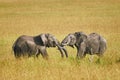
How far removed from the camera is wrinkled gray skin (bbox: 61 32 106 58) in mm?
11953

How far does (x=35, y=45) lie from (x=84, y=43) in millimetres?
1518

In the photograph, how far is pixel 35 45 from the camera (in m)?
12.0

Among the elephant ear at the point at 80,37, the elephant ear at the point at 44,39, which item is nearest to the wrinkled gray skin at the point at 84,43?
the elephant ear at the point at 80,37

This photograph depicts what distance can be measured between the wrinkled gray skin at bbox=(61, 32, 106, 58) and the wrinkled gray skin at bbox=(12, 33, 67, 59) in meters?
0.35

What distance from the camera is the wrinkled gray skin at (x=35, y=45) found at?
12.0m

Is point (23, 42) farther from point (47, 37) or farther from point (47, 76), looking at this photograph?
point (47, 76)

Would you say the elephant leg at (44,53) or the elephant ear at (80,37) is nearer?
the elephant leg at (44,53)

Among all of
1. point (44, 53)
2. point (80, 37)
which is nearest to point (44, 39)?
point (44, 53)

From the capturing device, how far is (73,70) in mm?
9727

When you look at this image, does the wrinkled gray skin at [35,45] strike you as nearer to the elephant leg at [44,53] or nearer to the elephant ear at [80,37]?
the elephant leg at [44,53]

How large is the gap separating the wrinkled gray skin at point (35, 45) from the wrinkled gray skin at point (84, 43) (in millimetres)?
351

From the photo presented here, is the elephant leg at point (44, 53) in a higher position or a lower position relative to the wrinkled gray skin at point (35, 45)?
lower

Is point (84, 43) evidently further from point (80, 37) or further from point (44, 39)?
point (44, 39)

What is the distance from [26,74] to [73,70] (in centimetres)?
128
